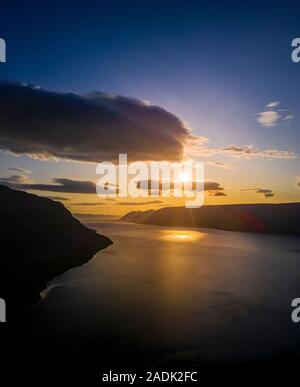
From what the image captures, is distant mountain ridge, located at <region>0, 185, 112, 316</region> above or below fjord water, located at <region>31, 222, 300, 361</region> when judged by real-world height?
above

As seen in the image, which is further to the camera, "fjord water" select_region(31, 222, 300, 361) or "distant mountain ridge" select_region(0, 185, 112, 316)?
"distant mountain ridge" select_region(0, 185, 112, 316)

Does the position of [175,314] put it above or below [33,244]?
below

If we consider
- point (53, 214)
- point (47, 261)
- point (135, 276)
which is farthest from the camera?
point (53, 214)

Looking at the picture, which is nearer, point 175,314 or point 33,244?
point 175,314

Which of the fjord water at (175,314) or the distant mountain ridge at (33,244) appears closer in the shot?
the fjord water at (175,314)

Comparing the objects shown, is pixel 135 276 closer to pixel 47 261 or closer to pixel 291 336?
pixel 47 261

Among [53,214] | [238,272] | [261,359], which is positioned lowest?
[238,272]

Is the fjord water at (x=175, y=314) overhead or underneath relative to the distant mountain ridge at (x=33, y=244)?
underneath
